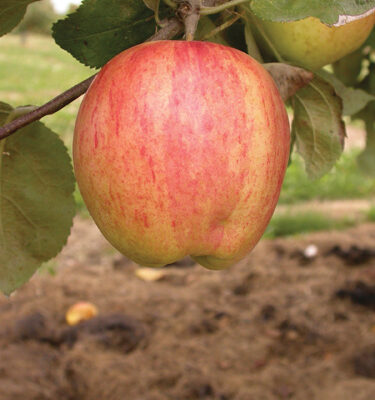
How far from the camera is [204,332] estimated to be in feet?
8.70

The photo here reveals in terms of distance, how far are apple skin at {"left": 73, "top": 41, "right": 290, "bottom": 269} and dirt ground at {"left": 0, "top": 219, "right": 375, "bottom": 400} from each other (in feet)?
5.25

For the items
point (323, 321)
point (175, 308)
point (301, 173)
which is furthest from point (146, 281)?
point (301, 173)

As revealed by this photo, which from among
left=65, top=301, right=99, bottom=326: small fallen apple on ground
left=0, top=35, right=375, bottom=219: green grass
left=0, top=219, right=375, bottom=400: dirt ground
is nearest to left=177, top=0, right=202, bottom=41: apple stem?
left=0, top=35, right=375, bottom=219: green grass

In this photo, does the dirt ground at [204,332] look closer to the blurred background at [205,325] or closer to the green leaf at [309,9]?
the blurred background at [205,325]

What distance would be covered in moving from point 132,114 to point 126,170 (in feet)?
0.21

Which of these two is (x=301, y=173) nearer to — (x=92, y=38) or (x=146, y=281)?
(x=146, y=281)

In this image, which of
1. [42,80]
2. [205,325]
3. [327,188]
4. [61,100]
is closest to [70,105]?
[42,80]

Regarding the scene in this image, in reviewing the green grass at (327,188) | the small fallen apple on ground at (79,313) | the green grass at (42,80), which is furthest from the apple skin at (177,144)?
the green grass at (42,80)

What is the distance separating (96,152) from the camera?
2.34ft

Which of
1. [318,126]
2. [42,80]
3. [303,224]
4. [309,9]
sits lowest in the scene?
[42,80]

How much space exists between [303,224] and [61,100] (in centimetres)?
336

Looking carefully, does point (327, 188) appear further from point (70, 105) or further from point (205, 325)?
point (70, 105)

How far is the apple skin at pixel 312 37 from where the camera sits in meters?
0.96

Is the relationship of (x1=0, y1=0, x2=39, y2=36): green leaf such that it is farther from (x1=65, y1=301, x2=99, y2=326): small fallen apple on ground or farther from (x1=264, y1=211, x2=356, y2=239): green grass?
(x1=264, y1=211, x2=356, y2=239): green grass
